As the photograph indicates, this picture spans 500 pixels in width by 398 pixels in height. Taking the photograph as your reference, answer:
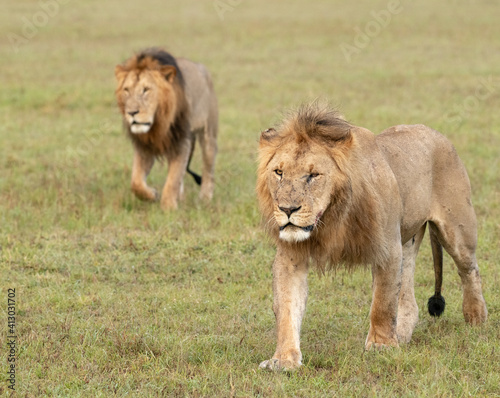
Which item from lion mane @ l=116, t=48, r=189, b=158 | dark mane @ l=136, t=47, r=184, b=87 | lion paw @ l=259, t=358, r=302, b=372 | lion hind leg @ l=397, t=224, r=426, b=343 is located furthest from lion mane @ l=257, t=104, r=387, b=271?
dark mane @ l=136, t=47, r=184, b=87

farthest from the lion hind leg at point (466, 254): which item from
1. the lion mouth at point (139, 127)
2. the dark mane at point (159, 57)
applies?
the dark mane at point (159, 57)

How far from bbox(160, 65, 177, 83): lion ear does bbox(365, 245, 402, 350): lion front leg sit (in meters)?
4.36

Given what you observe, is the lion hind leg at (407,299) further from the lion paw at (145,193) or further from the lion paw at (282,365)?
the lion paw at (145,193)

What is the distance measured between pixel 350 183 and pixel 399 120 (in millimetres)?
8280

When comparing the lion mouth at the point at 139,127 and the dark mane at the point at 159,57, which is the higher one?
the dark mane at the point at 159,57

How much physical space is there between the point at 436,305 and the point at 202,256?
2.02m

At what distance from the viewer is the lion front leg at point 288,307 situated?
392 cm

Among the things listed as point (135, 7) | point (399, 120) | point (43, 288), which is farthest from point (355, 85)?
point (135, 7)

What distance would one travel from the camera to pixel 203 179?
8.92 metres

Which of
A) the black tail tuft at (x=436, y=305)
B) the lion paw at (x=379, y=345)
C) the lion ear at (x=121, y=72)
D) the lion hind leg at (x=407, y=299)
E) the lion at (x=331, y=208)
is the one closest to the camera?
the lion at (x=331, y=208)

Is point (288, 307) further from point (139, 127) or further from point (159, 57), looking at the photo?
point (159, 57)

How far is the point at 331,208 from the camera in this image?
3.84m

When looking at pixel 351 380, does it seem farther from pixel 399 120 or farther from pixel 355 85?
pixel 355 85

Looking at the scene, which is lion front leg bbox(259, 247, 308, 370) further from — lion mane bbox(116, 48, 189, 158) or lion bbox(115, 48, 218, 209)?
lion mane bbox(116, 48, 189, 158)
